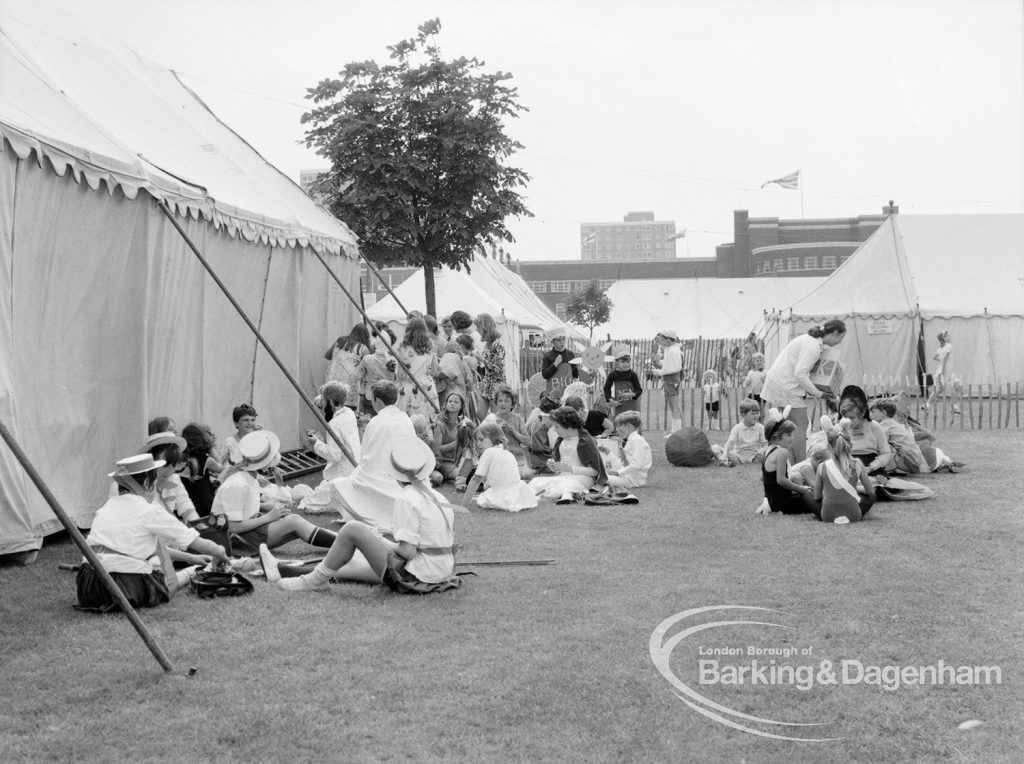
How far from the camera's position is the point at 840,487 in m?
8.72

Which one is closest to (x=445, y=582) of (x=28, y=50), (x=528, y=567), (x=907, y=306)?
(x=528, y=567)

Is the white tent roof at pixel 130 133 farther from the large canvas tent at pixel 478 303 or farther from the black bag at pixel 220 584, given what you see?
the large canvas tent at pixel 478 303

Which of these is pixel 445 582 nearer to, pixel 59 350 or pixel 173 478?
pixel 173 478

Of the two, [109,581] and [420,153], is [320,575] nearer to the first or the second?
[109,581]

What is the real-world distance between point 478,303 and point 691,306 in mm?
16981

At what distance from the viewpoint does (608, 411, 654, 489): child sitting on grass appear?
1114cm

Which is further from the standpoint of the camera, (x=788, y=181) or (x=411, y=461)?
(x=788, y=181)

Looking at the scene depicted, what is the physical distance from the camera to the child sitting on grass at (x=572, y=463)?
10.6 m

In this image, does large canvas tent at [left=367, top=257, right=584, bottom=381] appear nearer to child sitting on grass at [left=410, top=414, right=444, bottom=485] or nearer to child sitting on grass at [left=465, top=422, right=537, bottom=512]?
child sitting on grass at [left=410, top=414, right=444, bottom=485]

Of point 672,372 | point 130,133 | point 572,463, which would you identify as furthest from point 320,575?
point 672,372

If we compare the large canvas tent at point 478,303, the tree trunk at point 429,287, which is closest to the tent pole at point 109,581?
the tree trunk at point 429,287

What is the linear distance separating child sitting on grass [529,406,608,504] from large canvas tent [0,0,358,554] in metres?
3.35

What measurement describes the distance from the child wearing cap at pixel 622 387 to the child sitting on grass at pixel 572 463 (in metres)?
2.57

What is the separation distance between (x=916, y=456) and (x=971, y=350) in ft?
50.2
